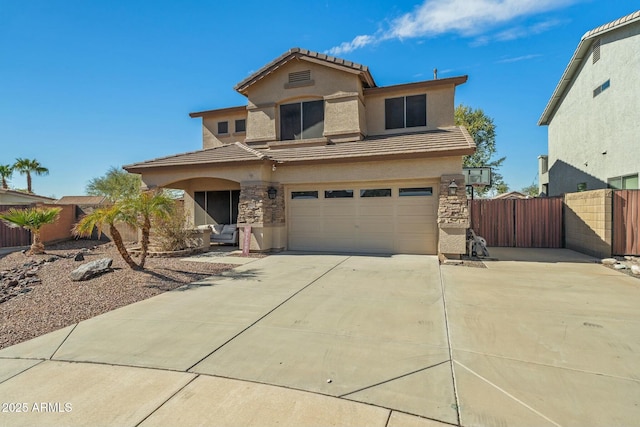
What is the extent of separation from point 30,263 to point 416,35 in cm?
1668

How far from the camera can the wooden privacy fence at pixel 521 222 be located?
13344 millimetres

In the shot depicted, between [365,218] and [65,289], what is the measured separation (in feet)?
29.3

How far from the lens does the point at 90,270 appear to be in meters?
7.86

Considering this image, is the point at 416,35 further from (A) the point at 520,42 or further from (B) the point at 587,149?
(B) the point at 587,149

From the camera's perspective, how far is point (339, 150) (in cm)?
1234

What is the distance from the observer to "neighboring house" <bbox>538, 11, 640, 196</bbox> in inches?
499

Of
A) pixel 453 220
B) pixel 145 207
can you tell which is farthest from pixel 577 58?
pixel 145 207

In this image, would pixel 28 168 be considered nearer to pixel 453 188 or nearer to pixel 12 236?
pixel 12 236

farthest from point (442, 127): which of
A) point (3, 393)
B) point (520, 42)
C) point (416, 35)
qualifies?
point (3, 393)

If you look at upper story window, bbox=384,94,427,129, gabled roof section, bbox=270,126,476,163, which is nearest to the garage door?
gabled roof section, bbox=270,126,476,163

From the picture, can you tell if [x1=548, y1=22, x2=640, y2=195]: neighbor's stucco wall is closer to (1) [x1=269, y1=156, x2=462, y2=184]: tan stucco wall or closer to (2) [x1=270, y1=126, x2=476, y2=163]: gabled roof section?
(2) [x1=270, y1=126, x2=476, y2=163]: gabled roof section

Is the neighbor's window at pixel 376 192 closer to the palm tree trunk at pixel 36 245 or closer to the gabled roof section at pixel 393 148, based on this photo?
the gabled roof section at pixel 393 148

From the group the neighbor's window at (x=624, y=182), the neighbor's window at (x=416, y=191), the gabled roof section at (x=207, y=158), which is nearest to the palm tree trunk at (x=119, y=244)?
the gabled roof section at (x=207, y=158)

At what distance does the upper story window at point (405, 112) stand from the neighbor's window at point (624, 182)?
26.7 ft
